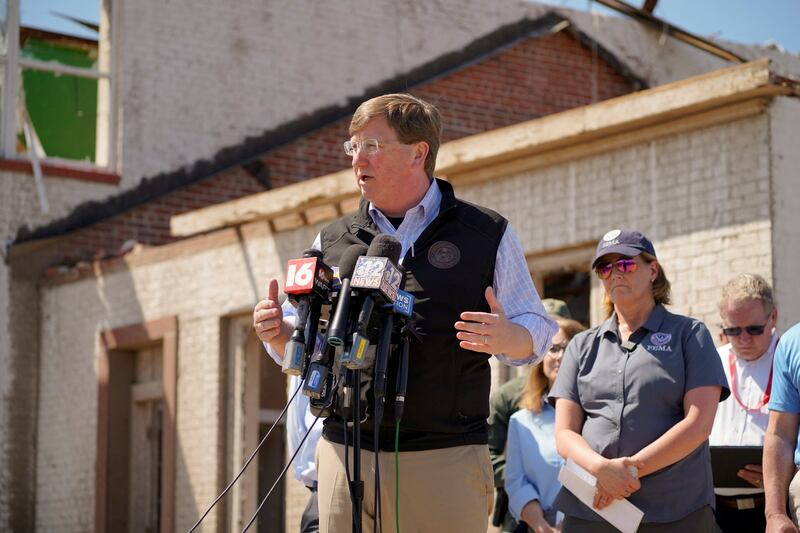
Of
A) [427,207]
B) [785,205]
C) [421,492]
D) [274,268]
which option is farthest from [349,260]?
[274,268]

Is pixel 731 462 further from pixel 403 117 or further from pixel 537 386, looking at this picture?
pixel 403 117

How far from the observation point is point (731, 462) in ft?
20.5

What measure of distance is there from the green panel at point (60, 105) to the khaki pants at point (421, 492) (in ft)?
41.6

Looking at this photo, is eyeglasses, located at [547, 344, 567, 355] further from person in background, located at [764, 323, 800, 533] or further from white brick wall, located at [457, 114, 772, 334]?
white brick wall, located at [457, 114, 772, 334]

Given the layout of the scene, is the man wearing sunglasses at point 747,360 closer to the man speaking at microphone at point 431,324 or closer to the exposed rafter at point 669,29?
the man speaking at microphone at point 431,324

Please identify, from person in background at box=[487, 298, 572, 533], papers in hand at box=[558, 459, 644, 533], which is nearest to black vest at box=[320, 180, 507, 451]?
papers in hand at box=[558, 459, 644, 533]

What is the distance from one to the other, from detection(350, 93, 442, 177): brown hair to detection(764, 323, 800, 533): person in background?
1.72 metres

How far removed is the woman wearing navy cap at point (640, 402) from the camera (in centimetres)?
561

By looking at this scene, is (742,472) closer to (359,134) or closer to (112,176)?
(359,134)

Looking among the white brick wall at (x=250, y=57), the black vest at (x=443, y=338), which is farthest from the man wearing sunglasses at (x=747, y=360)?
the white brick wall at (x=250, y=57)

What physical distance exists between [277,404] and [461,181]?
6343mm

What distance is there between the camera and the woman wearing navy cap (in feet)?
18.4

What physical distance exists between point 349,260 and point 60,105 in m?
13.2

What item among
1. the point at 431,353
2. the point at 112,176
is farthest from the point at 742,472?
the point at 112,176
